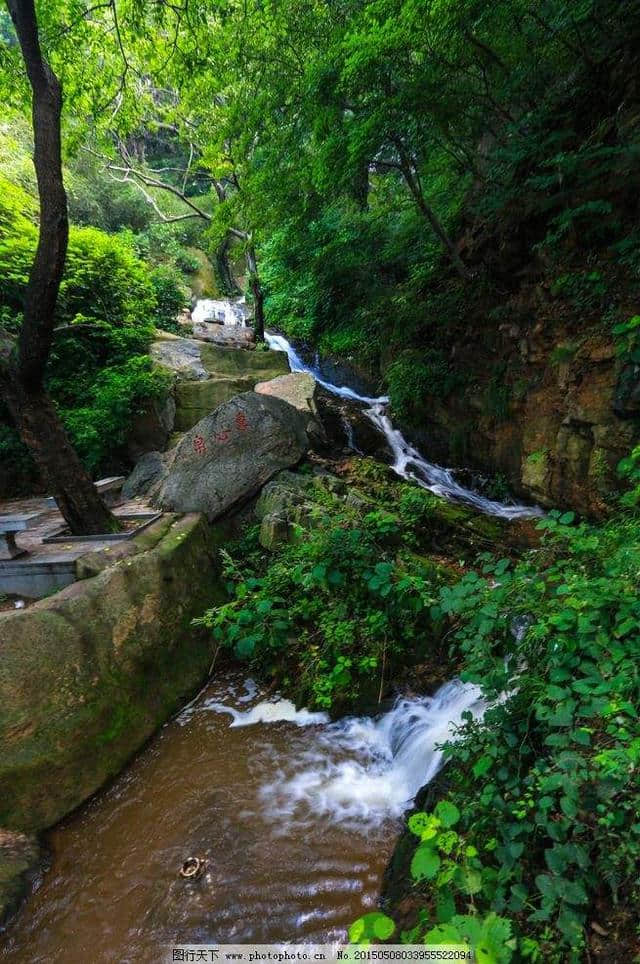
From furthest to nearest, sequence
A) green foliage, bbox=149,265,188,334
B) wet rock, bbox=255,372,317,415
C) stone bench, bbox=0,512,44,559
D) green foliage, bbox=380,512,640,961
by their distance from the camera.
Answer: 1. green foliage, bbox=149,265,188,334
2. wet rock, bbox=255,372,317,415
3. stone bench, bbox=0,512,44,559
4. green foliage, bbox=380,512,640,961

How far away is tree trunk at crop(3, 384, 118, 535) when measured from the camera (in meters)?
4.67

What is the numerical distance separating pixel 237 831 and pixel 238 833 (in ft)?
0.06

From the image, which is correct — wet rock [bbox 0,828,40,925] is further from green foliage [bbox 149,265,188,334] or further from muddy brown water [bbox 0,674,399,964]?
green foliage [bbox 149,265,188,334]

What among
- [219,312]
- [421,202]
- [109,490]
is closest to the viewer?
[109,490]

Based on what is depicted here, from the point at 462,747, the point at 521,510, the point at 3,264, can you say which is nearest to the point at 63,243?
the point at 3,264

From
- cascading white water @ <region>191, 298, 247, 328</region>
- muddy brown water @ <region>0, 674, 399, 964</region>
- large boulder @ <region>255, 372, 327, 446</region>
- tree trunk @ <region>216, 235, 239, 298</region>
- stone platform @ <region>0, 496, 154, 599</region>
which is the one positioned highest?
tree trunk @ <region>216, 235, 239, 298</region>

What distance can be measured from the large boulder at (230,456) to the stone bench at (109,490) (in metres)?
1.01

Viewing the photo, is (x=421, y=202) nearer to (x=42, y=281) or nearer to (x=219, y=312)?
(x=42, y=281)

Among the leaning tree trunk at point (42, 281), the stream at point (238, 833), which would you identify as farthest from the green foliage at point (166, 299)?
the stream at point (238, 833)

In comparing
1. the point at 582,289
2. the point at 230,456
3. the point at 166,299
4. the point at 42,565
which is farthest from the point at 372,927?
the point at 166,299

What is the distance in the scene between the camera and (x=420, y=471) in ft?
28.7

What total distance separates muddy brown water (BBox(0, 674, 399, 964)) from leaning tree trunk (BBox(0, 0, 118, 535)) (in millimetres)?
3410

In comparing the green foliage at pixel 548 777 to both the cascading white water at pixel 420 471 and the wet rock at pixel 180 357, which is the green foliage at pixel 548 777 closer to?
the cascading white water at pixel 420 471

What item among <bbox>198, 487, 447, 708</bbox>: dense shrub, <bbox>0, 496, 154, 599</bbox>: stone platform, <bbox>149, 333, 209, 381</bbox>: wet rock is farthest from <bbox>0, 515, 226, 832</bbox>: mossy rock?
<bbox>149, 333, 209, 381</bbox>: wet rock
